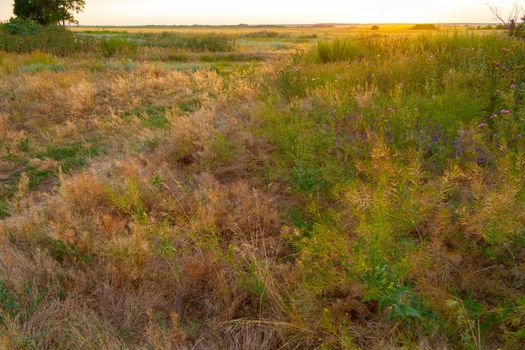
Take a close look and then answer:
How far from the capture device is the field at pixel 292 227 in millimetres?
2186

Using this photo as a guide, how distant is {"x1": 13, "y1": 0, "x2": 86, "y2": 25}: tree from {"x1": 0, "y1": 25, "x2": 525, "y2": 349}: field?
32.8 meters

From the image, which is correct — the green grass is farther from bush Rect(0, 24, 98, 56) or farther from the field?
bush Rect(0, 24, 98, 56)

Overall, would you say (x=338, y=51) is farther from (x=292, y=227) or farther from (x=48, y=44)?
(x=48, y=44)

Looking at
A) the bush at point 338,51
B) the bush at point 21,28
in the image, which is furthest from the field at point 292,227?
the bush at point 21,28

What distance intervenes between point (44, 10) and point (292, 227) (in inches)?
1490

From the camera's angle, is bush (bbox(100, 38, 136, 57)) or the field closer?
the field

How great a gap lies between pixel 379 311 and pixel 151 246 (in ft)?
5.36

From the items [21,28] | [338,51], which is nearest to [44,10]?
[21,28]

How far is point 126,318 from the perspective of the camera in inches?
94.9

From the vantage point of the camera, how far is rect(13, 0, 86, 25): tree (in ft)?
108

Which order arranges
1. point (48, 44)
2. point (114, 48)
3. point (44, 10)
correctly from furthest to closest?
point (44, 10), point (114, 48), point (48, 44)

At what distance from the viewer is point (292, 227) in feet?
10.7

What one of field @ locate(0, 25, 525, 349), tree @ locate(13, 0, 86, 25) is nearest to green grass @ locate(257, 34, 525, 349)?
field @ locate(0, 25, 525, 349)

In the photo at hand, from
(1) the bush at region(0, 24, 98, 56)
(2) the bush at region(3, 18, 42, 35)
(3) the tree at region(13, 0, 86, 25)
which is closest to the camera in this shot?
Result: (1) the bush at region(0, 24, 98, 56)
